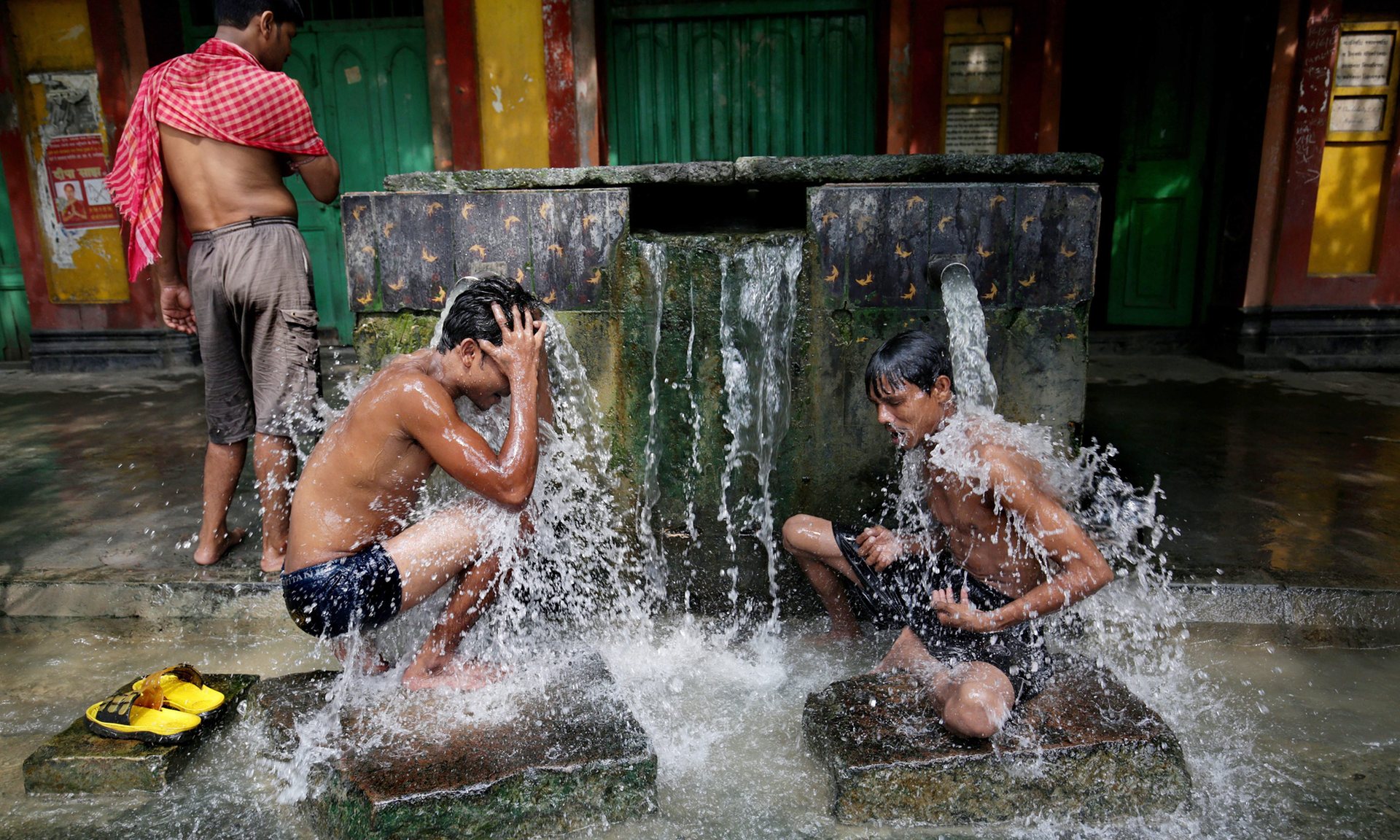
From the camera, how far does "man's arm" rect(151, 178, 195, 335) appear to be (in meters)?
2.97

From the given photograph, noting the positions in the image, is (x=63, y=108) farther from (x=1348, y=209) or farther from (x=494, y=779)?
(x=1348, y=209)

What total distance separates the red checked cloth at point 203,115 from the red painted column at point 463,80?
3.45 m

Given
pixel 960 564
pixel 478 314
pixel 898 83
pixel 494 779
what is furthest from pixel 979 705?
pixel 898 83

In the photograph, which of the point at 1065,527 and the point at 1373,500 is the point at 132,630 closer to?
the point at 1065,527

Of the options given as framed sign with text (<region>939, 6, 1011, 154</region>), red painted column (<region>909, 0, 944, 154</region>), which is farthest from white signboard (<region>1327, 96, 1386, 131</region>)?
red painted column (<region>909, 0, 944, 154</region>)

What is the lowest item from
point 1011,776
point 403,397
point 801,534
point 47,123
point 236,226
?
point 1011,776

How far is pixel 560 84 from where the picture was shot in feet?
20.1

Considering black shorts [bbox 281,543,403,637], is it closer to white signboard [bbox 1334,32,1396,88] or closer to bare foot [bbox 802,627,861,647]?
bare foot [bbox 802,627,861,647]

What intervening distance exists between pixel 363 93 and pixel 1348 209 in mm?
7551

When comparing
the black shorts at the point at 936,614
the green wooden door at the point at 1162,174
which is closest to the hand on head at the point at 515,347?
the black shorts at the point at 936,614

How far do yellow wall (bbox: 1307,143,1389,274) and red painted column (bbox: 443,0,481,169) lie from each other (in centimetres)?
625

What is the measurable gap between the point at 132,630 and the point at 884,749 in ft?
8.48

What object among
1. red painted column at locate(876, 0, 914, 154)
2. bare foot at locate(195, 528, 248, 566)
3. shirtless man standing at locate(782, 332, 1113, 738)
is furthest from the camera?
red painted column at locate(876, 0, 914, 154)

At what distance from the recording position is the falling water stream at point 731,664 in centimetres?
196
